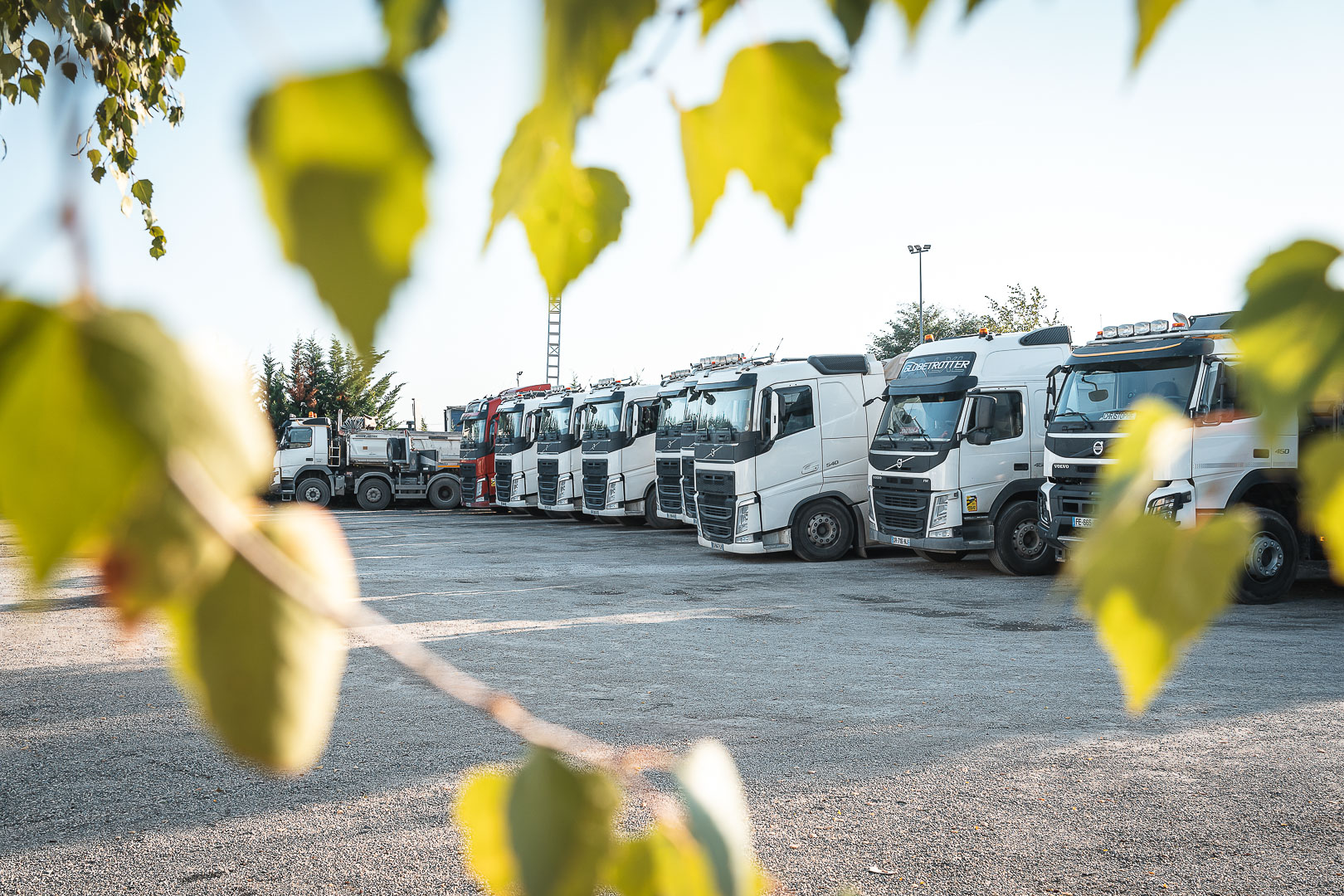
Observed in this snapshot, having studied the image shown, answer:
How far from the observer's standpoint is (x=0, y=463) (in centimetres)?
20

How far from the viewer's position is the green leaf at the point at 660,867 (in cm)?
33

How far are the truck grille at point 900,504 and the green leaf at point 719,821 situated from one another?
11529 mm

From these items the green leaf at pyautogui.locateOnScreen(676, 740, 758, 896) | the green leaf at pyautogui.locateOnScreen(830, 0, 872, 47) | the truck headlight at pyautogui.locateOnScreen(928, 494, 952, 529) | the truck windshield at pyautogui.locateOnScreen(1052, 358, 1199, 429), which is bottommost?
the truck headlight at pyautogui.locateOnScreen(928, 494, 952, 529)

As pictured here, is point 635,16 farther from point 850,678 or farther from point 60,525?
point 850,678

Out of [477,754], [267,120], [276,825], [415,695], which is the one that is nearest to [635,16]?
[267,120]

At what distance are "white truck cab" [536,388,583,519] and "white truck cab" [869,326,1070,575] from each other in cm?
969

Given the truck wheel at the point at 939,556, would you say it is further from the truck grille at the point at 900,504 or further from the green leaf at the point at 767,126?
the green leaf at the point at 767,126

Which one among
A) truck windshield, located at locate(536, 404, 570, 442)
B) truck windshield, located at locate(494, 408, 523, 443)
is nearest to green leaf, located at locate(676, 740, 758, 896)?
truck windshield, located at locate(536, 404, 570, 442)

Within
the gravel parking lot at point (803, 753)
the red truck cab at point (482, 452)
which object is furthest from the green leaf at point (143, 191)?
the red truck cab at point (482, 452)

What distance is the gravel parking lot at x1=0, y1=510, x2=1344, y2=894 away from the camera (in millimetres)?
3801

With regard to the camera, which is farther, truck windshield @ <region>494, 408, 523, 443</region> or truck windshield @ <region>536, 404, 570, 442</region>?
truck windshield @ <region>494, 408, 523, 443</region>

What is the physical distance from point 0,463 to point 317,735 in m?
0.09

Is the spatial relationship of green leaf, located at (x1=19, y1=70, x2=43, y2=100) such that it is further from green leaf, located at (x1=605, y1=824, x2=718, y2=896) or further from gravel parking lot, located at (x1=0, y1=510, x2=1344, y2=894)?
green leaf, located at (x1=605, y1=824, x2=718, y2=896)

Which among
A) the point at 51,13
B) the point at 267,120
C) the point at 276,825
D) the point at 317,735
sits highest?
the point at 51,13
